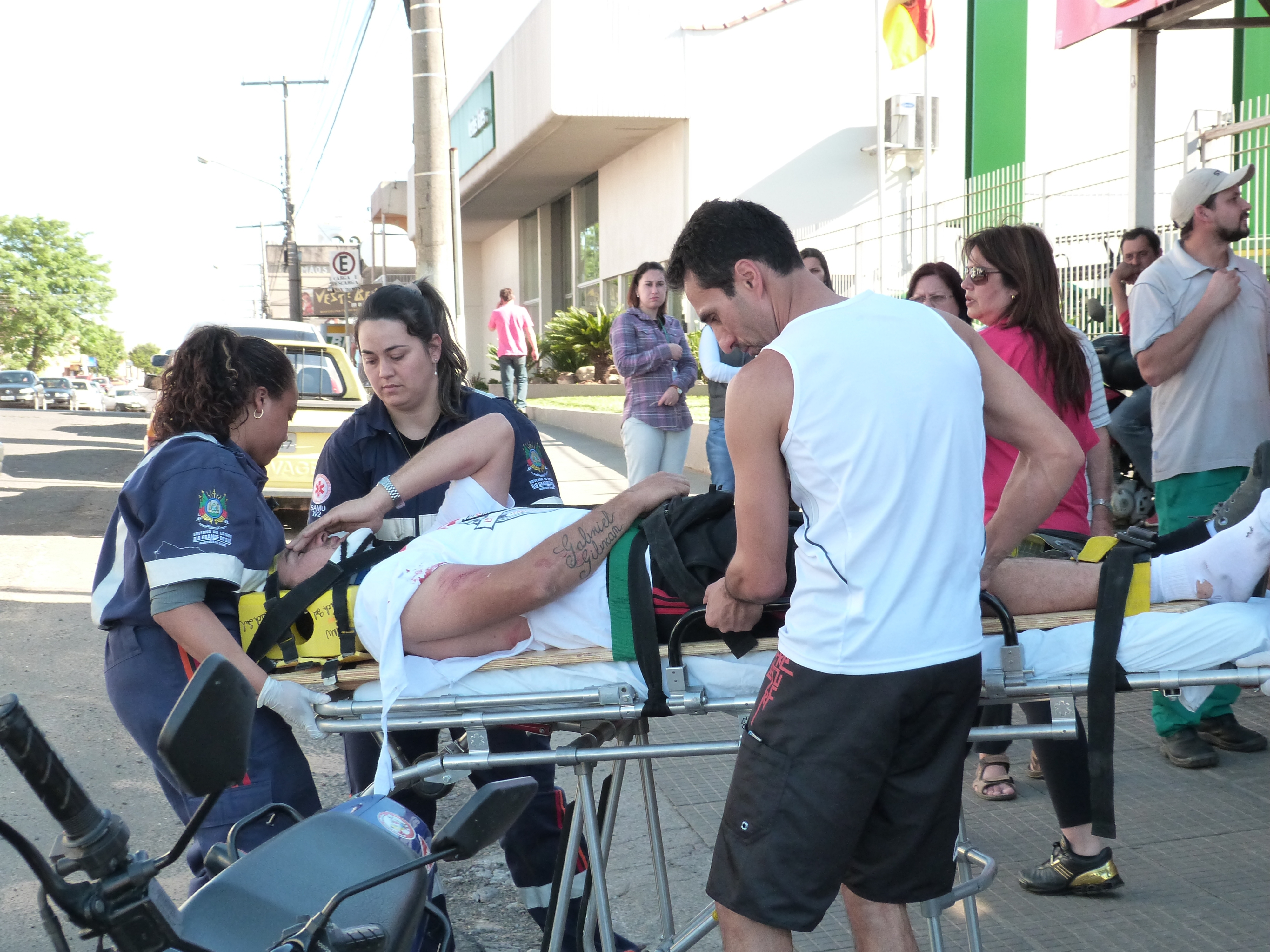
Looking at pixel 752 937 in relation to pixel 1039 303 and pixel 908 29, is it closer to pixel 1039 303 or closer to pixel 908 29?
pixel 1039 303

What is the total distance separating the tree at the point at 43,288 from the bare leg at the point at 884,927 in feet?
269

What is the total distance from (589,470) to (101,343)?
79259 millimetres

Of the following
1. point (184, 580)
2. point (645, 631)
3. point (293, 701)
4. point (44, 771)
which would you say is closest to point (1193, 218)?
point (645, 631)

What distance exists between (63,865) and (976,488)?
5.31 ft

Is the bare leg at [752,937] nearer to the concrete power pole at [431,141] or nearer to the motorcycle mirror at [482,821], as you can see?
the motorcycle mirror at [482,821]

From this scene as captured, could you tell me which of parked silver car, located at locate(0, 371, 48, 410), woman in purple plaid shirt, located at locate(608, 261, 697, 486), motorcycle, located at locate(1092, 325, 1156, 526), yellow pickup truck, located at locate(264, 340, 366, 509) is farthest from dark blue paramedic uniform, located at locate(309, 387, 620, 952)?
parked silver car, located at locate(0, 371, 48, 410)

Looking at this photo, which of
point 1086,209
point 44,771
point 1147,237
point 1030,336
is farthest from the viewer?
point 1086,209

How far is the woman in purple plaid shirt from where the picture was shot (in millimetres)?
7348

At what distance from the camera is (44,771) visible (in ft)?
4.00

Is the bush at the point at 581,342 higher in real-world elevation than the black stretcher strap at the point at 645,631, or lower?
higher

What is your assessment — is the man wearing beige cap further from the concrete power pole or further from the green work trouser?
the concrete power pole

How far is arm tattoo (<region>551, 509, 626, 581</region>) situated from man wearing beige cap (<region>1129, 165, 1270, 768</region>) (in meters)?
2.62

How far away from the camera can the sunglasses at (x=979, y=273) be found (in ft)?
12.3

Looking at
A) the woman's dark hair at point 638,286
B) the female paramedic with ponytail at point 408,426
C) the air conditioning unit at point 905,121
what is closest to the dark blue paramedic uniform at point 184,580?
the female paramedic with ponytail at point 408,426
